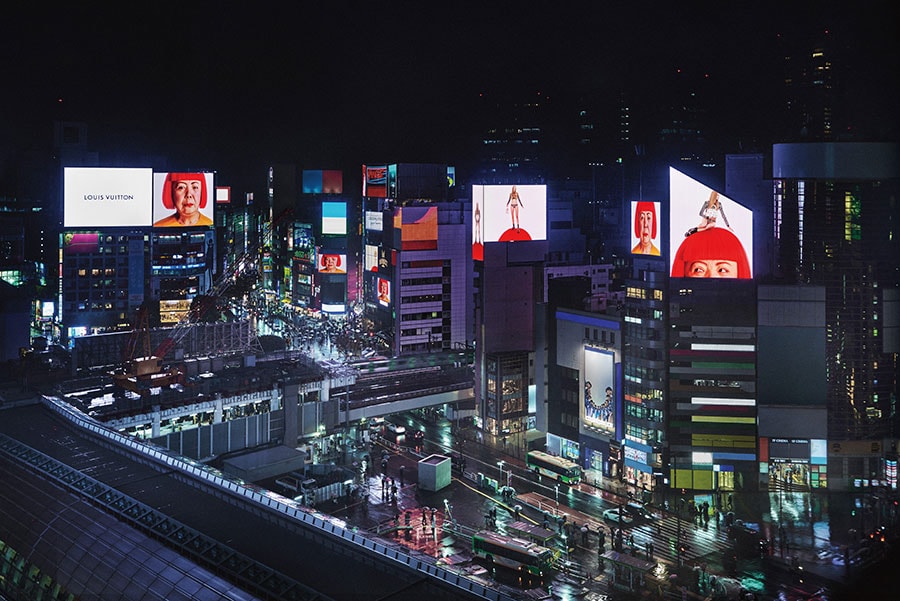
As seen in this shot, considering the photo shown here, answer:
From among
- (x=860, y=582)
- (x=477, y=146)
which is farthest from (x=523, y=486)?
(x=477, y=146)

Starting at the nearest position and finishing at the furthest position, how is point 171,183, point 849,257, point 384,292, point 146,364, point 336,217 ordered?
point 849,257 < point 146,364 < point 384,292 < point 171,183 < point 336,217

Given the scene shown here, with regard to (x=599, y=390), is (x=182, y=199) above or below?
above

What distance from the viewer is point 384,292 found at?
55594mm

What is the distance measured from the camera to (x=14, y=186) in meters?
82.2

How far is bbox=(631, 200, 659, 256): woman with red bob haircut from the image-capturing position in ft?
124

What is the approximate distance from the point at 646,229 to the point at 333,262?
42.0m

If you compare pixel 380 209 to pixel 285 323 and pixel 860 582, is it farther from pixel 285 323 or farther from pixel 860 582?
pixel 860 582

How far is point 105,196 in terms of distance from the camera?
5941 cm

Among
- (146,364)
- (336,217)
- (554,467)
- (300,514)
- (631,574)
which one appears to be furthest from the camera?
(336,217)

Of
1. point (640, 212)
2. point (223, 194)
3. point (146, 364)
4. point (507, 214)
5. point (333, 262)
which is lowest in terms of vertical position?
point (146, 364)

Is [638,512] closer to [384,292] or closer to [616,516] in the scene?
[616,516]

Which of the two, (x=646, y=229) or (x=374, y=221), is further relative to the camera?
(x=374, y=221)

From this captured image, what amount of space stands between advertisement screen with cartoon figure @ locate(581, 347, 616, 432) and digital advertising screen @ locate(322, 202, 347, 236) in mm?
41283

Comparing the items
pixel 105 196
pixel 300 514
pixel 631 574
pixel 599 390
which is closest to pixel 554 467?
pixel 599 390
